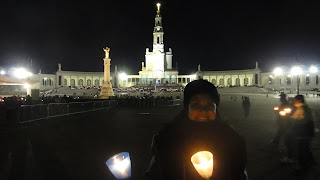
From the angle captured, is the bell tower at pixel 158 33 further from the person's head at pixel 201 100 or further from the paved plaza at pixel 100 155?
the person's head at pixel 201 100

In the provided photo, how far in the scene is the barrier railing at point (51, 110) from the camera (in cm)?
1484

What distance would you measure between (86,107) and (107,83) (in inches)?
1054

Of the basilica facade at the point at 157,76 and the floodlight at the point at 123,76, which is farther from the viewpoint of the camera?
the floodlight at the point at 123,76

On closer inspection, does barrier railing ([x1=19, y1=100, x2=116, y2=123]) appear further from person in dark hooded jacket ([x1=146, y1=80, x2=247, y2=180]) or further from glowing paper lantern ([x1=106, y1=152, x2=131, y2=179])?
person in dark hooded jacket ([x1=146, y1=80, x2=247, y2=180])

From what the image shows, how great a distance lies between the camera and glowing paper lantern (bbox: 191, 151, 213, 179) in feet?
5.23

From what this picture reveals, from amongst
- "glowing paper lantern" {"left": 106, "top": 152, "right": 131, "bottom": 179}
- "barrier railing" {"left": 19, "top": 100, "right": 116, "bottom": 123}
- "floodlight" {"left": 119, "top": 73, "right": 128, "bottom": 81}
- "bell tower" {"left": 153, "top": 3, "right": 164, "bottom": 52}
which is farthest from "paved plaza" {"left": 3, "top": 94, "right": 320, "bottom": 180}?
"bell tower" {"left": 153, "top": 3, "right": 164, "bottom": 52}

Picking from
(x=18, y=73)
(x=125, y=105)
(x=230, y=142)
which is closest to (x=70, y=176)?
(x=230, y=142)

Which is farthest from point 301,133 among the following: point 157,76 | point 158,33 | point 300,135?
point 158,33

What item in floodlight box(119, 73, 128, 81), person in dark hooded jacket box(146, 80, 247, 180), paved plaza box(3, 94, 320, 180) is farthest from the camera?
floodlight box(119, 73, 128, 81)

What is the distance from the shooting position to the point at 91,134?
41.0 ft

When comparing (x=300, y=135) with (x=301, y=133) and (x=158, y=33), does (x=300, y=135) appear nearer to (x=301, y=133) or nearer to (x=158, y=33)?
(x=301, y=133)

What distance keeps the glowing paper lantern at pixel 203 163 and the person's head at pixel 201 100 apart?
10.2 inches

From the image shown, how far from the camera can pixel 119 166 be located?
6.79 feet

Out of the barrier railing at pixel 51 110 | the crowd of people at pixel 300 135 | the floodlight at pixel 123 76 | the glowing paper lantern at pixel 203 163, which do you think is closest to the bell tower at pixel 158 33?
the floodlight at pixel 123 76
